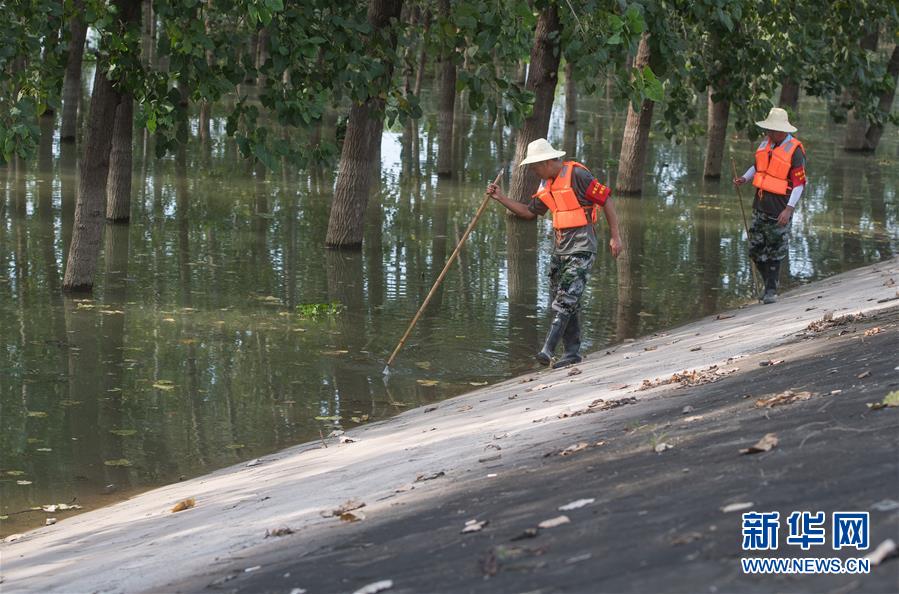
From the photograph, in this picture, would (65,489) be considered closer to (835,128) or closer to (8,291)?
(8,291)

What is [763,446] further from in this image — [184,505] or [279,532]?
[184,505]

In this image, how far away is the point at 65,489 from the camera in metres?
8.23

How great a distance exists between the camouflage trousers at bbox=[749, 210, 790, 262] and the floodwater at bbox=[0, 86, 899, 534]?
1.24 m

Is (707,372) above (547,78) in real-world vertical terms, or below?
below

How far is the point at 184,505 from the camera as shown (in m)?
7.27

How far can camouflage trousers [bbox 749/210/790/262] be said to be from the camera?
13.2 metres

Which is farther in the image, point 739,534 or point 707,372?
point 707,372

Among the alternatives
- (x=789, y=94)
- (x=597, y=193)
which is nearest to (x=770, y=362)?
(x=597, y=193)

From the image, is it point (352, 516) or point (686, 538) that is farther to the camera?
point (352, 516)

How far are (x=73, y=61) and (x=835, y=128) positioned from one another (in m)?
28.4

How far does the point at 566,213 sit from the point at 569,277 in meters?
0.58

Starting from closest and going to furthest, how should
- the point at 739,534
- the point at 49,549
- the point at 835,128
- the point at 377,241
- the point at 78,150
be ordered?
the point at 739,534
the point at 49,549
the point at 377,241
the point at 78,150
the point at 835,128

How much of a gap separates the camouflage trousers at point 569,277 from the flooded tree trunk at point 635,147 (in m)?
13.3

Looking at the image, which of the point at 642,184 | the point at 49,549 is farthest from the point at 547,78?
the point at 49,549
